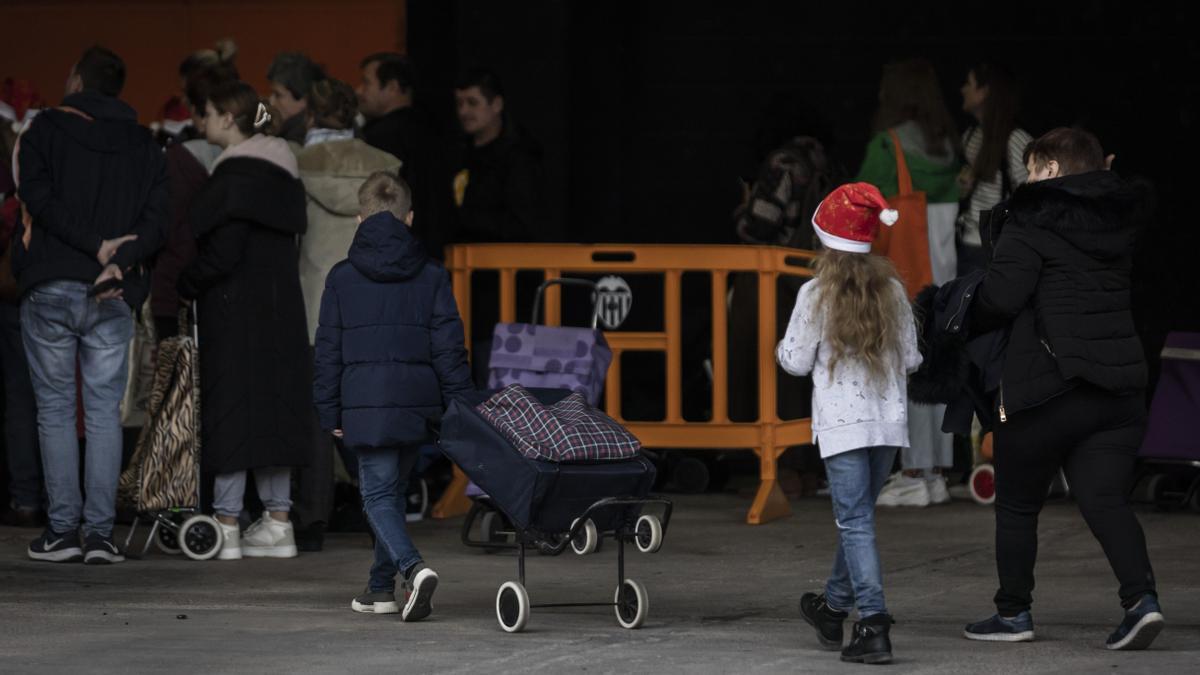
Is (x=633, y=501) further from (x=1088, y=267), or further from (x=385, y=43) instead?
(x=385, y=43)

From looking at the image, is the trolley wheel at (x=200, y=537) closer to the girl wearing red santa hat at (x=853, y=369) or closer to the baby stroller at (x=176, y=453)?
the baby stroller at (x=176, y=453)

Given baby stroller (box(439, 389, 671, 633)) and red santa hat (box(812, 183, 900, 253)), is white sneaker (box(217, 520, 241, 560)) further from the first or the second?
red santa hat (box(812, 183, 900, 253))

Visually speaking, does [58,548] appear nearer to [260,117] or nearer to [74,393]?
[74,393]

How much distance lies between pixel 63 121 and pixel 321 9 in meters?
4.39

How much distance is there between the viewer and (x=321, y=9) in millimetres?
13531

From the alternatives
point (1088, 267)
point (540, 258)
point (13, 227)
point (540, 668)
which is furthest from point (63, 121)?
point (1088, 267)

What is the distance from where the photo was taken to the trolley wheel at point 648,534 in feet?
26.1

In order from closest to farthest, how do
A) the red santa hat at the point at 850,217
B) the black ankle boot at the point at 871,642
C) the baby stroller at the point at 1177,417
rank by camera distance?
1. the black ankle boot at the point at 871,642
2. the red santa hat at the point at 850,217
3. the baby stroller at the point at 1177,417

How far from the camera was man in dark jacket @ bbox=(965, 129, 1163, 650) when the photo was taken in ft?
23.8

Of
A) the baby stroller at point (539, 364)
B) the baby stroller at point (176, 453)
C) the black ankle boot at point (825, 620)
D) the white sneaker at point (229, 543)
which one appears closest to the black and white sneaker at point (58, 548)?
the baby stroller at point (176, 453)

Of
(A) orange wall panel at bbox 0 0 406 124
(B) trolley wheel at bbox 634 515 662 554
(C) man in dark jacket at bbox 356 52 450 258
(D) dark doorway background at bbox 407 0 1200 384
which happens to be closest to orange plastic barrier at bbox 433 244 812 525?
(C) man in dark jacket at bbox 356 52 450 258

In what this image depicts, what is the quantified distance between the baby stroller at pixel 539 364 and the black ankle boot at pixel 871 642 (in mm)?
3071

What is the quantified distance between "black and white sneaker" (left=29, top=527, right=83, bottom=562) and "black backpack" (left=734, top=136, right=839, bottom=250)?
157 inches

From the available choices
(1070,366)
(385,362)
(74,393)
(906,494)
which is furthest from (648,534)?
(906,494)
